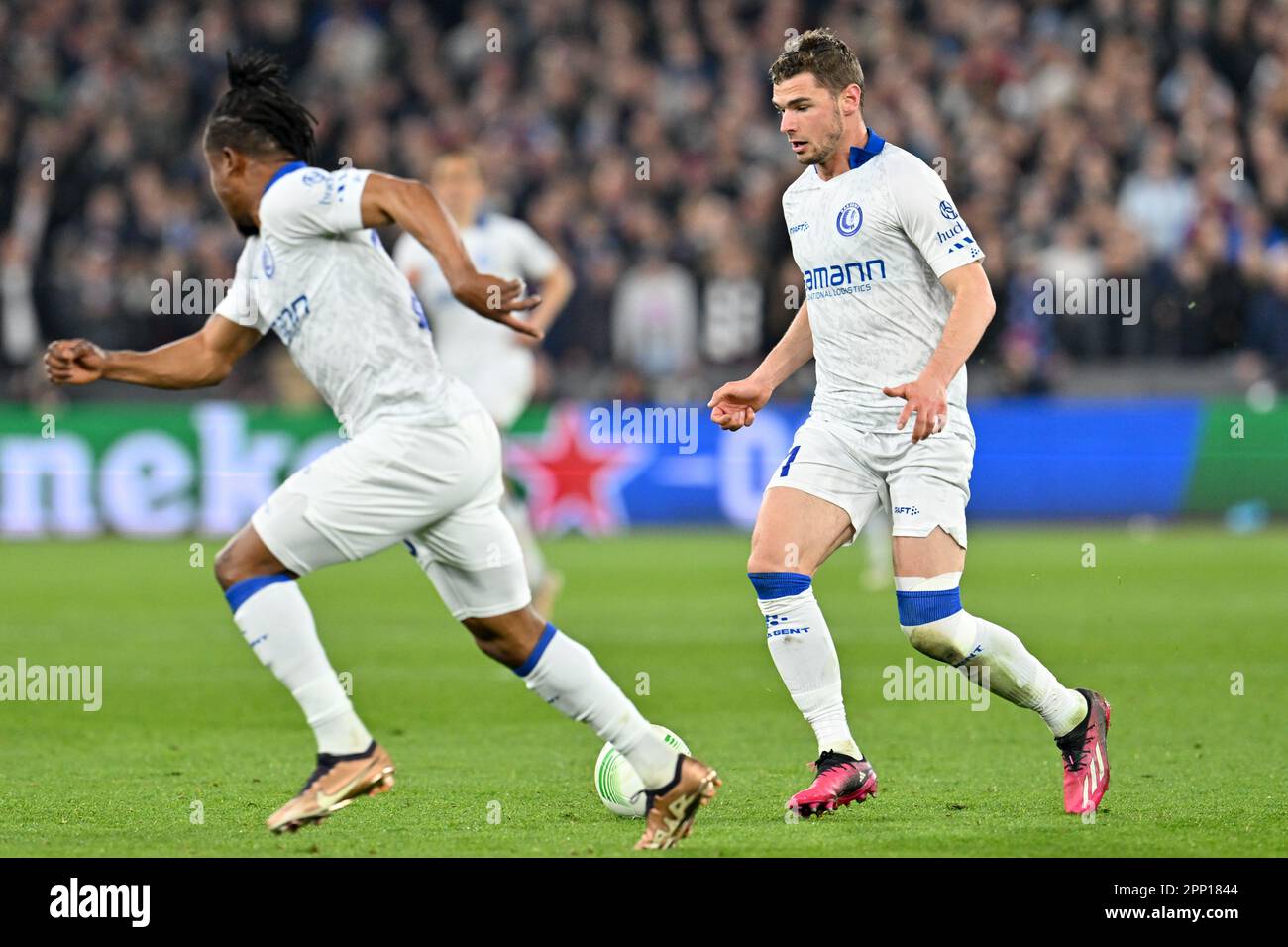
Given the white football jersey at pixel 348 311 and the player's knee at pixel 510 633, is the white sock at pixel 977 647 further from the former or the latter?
the white football jersey at pixel 348 311

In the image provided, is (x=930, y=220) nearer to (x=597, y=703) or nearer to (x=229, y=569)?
(x=597, y=703)

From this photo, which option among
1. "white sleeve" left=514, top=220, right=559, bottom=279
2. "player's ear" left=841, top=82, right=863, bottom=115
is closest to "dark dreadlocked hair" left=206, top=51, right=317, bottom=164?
"player's ear" left=841, top=82, right=863, bottom=115

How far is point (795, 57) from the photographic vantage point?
6434 mm

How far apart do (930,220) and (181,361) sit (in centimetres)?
233

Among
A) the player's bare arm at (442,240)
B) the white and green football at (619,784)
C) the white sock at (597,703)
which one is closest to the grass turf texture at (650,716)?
the white and green football at (619,784)

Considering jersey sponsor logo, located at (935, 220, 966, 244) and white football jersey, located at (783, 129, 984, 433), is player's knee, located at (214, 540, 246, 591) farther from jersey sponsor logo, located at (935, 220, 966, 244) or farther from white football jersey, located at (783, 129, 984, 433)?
jersey sponsor logo, located at (935, 220, 966, 244)

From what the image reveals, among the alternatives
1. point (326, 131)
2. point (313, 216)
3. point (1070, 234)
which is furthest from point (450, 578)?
point (326, 131)

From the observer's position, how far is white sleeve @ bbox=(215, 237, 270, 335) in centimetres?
591

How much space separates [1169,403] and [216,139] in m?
13.5

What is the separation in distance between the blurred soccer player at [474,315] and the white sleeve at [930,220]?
422 centimetres

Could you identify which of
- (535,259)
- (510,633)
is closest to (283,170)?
(510,633)

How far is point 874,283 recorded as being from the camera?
21.5ft

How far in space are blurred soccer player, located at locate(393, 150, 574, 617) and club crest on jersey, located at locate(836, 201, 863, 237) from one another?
13.3ft

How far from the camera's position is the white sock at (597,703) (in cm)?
571
